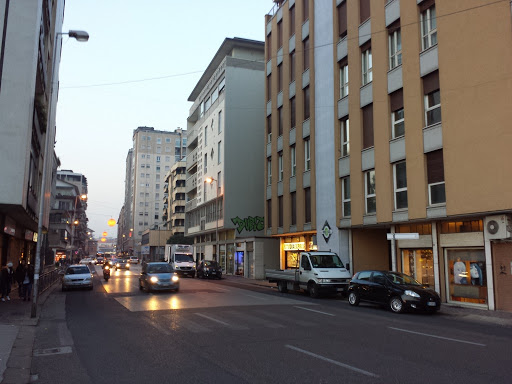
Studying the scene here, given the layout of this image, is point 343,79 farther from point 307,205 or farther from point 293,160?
point 307,205

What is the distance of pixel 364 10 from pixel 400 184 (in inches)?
427

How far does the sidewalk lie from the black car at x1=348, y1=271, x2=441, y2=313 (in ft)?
39.0

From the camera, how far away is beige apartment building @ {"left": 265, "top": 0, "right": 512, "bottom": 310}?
16.8 meters

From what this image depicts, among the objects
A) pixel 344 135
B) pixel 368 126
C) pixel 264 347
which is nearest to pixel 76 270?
pixel 344 135

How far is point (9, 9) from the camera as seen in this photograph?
16672mm

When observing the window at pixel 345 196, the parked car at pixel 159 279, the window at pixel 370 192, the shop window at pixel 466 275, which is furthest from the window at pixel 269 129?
the shop window at pixel 466 275

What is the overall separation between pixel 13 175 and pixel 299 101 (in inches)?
838

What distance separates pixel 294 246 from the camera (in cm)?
3406

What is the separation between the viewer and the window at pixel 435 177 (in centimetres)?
1902

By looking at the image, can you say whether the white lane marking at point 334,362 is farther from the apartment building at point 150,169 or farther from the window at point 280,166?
the apartment building at point 150,169

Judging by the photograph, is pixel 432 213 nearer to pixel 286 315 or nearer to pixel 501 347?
pixel 286 315

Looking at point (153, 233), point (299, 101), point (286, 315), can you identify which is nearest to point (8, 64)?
point (286, 315)

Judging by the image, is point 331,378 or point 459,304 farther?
point 459,304

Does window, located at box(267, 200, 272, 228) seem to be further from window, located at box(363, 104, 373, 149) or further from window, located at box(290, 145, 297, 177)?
window, located at box(363, 104, 373, 149)
